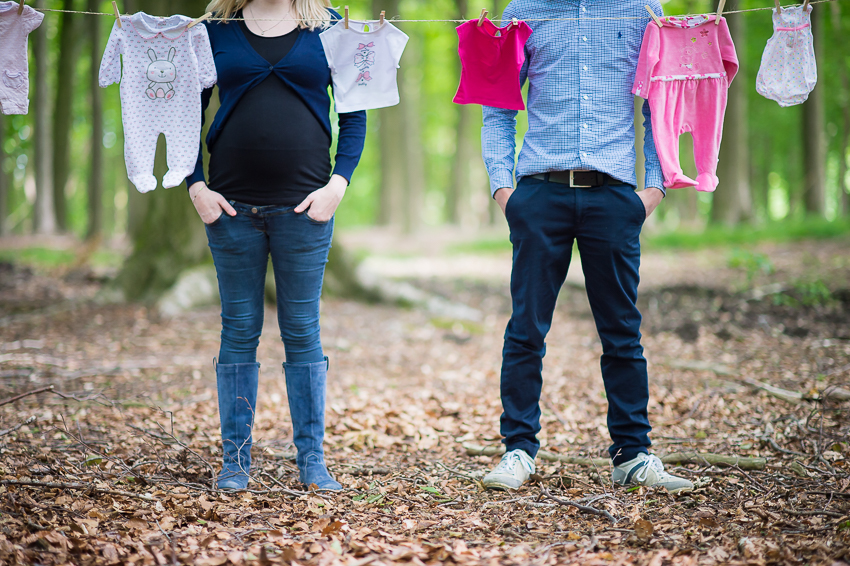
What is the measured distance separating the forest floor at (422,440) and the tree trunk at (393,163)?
1188 centimetres

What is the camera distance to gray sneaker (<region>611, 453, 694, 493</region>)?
267cm

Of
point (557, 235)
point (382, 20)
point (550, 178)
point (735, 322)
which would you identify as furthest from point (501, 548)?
point (735, 322)

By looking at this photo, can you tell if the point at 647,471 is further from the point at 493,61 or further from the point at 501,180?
the point at 493,61

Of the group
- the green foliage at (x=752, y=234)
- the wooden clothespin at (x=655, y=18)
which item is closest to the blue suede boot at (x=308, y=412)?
the wooden clothespin at (x=655, y=18)

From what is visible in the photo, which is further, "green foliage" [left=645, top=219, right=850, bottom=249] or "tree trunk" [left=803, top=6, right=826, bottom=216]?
"tree trunk" [left=803, top=6, right=826, bottom=216]

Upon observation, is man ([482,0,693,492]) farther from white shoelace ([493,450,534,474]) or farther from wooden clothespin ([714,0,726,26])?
wooden clothespin ([714,0,726,26])

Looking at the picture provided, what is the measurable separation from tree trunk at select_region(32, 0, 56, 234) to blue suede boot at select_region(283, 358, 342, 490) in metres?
14.1

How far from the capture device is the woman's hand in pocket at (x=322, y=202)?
261cm

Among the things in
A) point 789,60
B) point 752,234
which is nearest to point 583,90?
point 789,60

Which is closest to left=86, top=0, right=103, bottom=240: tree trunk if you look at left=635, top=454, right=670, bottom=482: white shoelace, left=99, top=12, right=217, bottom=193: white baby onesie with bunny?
left=99, top=12, right=217, bottom=193: white baby onesie with bunny

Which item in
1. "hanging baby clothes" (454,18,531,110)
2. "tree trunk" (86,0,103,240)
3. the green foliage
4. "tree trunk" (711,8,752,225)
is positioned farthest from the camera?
"tree trunk" (711,8,752,225)

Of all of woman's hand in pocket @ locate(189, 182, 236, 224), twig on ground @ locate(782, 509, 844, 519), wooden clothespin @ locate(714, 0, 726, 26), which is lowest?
twig on ground @ locate(782, 509, 844, 519)

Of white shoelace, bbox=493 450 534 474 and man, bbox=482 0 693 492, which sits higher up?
man, bbox=482 0 693 492

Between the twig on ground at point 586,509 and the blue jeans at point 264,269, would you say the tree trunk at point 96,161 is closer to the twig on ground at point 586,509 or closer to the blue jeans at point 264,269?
the blue jeans at point 264,269
